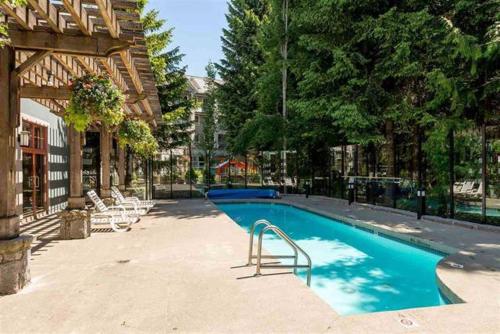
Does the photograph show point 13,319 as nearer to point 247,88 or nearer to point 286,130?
point 286,130

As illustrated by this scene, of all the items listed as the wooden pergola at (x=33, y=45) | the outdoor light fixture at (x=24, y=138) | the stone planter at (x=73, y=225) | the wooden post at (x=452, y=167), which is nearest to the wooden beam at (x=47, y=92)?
the wooden pergola at (x=33, y=45)

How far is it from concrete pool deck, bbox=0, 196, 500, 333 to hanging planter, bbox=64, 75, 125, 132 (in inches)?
89.8

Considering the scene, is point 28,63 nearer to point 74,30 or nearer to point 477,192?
point 74,30

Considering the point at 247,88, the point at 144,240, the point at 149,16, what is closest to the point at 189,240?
the point at 144,240

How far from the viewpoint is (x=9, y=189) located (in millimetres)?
4137

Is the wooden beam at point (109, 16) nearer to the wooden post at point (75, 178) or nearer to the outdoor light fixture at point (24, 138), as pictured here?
the wooden post at point (75, 178)

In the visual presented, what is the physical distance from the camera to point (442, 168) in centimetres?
1025

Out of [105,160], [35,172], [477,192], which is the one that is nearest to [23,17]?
[105,160]

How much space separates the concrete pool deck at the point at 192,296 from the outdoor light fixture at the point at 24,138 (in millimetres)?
3799

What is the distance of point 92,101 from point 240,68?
18.5m

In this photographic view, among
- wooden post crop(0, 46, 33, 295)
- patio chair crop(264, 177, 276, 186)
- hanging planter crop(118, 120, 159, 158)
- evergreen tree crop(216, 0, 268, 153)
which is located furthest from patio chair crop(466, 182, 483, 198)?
evergreen tree crop(216, 0, 268, 153)

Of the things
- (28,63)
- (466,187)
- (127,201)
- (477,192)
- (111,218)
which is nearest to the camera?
(28,63)

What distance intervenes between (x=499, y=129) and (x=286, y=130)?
9.82 metres

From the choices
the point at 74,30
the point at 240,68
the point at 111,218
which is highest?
the point at 240,68
